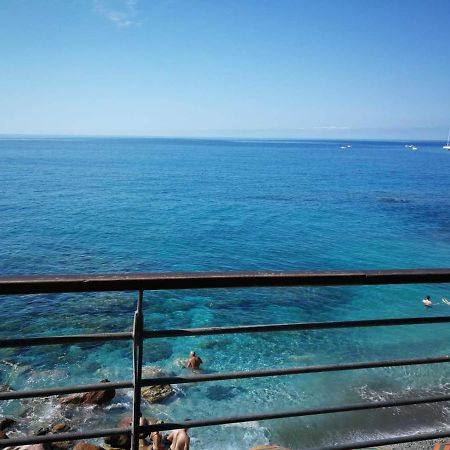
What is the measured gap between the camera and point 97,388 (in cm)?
190

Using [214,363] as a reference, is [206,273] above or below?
above


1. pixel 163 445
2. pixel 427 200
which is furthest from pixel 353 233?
pixel 163 445

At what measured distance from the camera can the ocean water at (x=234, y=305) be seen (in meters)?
11.2

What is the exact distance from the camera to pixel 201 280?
1.86 metres

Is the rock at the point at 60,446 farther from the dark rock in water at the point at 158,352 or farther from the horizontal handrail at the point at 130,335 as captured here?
the horizontal handrail at the point at 130,335

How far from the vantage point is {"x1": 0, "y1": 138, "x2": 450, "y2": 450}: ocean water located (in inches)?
442

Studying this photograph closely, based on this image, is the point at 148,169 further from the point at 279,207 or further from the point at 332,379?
the point at 332,379

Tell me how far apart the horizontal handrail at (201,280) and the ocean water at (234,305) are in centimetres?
928

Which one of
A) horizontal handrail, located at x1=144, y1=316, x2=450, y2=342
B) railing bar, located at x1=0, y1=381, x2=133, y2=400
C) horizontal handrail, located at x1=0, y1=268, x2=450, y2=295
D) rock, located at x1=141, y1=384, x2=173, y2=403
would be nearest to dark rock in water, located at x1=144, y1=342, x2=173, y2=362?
rock, located at x1=141, y1=384, x2=173, y2=403

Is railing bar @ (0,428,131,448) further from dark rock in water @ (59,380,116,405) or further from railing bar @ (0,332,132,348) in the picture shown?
dark rock in water @ (59,380,116,405)

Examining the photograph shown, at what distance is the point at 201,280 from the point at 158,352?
1366cm

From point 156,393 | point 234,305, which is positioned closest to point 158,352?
point 156,393

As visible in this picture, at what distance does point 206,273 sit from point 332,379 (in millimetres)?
12817

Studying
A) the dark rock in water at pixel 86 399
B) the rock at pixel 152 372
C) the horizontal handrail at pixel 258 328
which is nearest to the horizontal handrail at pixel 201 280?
the horizontal handrail at pixel 258 328
